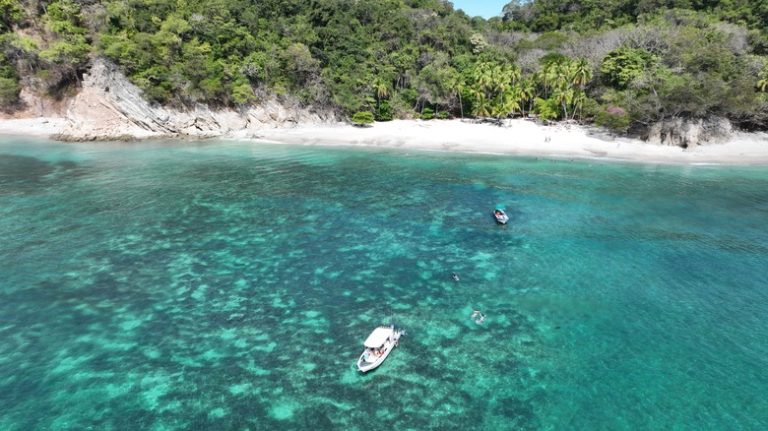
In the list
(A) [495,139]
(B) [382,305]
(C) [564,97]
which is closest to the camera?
(B) [382,305]

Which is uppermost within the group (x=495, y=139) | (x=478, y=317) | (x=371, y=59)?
(x=371, y=59)

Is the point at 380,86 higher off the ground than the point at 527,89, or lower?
higher

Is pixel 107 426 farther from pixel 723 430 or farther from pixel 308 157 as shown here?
pixel 308 157

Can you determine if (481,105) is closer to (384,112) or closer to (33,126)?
(384,112)

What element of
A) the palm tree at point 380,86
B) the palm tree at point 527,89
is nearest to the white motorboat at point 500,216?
the palm tree at point 527,89

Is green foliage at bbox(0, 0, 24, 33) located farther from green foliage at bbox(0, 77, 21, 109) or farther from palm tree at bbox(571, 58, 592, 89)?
palm tree at bbox(571, 58, 592, 89)

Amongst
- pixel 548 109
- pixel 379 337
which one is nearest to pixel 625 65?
pixel 548 109

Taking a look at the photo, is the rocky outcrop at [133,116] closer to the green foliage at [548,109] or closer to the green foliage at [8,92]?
the green foliage at [8,92]

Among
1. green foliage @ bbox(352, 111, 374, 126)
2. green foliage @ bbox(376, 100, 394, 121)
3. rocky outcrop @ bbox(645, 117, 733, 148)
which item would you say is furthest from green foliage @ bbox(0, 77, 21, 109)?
rocky outcrop @ bbox(645, 117, 733, 148)
